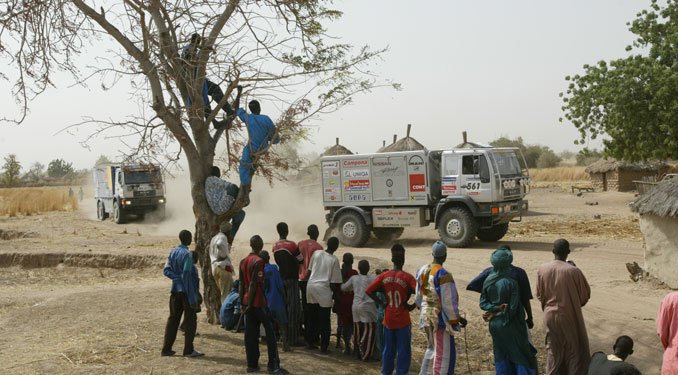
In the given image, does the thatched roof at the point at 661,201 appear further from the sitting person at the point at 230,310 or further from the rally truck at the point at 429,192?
the sitting person at the point at 230,310

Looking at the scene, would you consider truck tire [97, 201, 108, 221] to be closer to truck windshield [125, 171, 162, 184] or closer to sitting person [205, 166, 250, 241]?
truck windshield [125, 171, 162, 184]

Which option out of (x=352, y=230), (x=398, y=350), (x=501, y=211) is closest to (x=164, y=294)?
(x=398, y=350)

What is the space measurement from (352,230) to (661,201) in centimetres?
862

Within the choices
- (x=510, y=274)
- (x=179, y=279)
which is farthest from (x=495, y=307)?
(x=179, y=279)

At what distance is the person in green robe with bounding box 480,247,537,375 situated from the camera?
7082 mm

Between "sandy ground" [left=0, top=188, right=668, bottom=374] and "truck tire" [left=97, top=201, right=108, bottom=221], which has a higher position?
"truck tire" [left=97, top=201, right=108, bottom=221]

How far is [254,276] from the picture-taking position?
27.1 ft

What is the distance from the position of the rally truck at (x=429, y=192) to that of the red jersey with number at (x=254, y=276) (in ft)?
34.0

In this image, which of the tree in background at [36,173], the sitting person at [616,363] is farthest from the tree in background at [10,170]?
the sitting person at [616,363]

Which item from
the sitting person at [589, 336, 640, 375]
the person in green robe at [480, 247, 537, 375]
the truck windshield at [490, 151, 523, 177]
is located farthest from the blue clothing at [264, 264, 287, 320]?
the truck windshield at [490, 151, 523, 177]

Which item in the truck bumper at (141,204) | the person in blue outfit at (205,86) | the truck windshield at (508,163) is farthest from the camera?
the truck bumper at (141,204)

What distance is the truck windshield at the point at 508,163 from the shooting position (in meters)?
18.1

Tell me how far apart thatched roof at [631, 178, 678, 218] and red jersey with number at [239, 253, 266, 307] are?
294 inches

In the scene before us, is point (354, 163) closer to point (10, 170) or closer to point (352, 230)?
point (352, 230)
